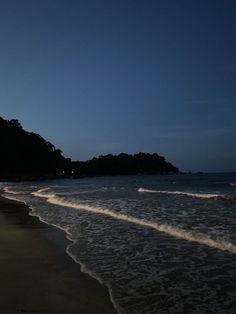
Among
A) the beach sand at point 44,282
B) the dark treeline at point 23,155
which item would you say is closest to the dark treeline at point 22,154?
the dark treeline at point 23,155

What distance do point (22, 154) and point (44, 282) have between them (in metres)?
142

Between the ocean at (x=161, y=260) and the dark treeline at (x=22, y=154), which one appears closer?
the ocean at (x=161, y=260)

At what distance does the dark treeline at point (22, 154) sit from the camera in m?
138

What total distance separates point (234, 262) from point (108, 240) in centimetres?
406

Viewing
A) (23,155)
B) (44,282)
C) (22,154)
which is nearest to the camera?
(44,282)

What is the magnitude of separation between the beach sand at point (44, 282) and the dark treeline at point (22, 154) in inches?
4845

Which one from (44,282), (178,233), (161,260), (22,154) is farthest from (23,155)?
(44,282)

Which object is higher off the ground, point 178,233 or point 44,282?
point 178,233

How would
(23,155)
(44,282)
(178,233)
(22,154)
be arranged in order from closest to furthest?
(44,282)
(178,233)
(22,154)
(23,155)

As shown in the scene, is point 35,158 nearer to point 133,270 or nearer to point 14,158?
point 14,158

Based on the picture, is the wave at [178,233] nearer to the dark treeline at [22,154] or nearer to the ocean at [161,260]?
the ocean at [161,260]

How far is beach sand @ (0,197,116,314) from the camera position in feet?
19.0

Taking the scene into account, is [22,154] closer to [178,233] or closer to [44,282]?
[178,233]

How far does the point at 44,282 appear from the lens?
707cm
